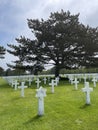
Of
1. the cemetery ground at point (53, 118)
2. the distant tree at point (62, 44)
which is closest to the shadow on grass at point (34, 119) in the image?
the cemetery ground at point (53, 118)

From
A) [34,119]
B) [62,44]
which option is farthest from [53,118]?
[62,44]

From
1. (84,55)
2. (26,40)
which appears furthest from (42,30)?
(84,55)

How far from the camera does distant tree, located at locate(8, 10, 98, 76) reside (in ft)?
111

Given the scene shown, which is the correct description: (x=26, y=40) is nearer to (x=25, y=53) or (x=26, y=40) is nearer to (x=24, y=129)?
(x=25, y=53)

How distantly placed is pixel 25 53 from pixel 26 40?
5.49 ft

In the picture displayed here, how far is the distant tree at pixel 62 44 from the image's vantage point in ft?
111

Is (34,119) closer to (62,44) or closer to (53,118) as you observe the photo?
(53,118)

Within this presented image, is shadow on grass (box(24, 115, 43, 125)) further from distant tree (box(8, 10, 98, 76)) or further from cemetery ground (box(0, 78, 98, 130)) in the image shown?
distant tree (box(8, 10, 98, 76))

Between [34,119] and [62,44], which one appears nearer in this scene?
[34,119]

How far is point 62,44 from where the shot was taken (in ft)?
112

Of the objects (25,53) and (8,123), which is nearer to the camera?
(8,123)

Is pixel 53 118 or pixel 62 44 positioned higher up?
pixel 62 44

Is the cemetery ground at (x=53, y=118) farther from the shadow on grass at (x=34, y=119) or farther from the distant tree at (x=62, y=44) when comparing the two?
the distant tree at (x=62, y=44)

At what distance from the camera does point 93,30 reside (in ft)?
113
